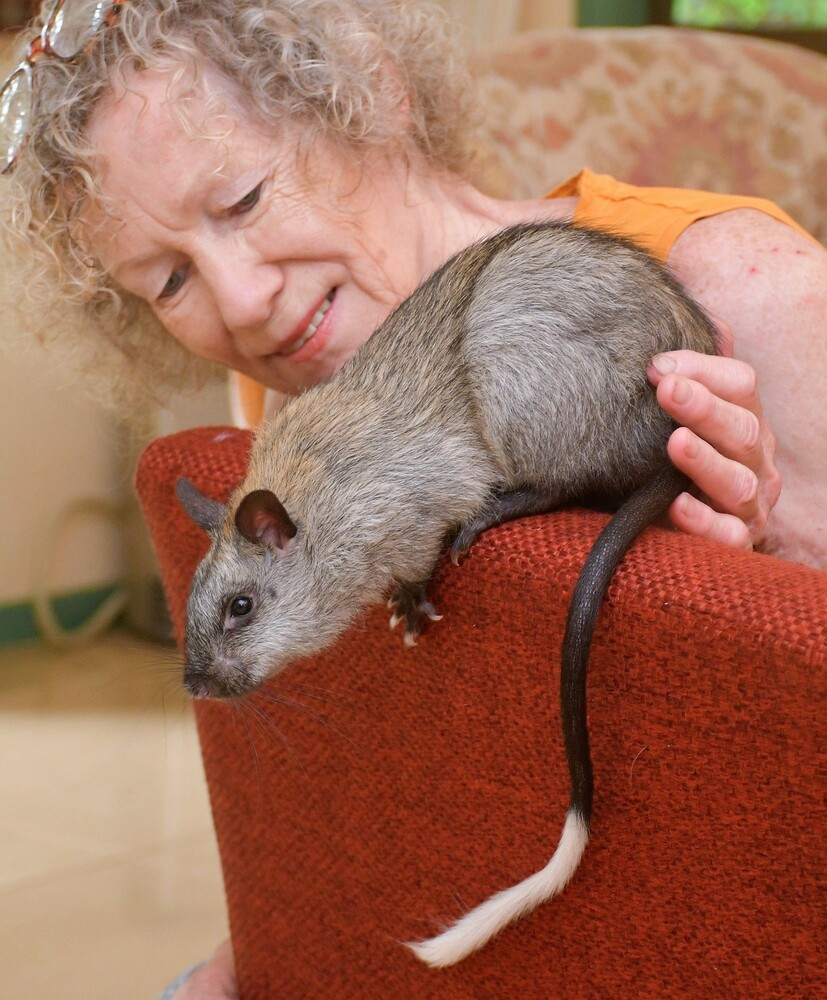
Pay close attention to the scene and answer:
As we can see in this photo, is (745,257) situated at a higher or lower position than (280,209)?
lower

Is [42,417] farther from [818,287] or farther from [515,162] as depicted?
[818,287]

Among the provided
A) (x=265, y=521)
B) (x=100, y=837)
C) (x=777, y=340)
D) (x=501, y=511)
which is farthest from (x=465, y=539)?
(x=100, y=837)

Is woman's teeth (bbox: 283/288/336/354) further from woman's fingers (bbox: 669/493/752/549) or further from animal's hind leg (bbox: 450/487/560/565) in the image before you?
woman's fingers (bbox: 669/493/752/549)

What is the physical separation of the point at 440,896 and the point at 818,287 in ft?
3.13

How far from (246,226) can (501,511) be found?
0.66 metres

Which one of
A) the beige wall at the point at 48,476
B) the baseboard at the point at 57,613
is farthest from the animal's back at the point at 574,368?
the baseboard at the point at 57,613

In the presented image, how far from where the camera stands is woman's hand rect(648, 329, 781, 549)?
1233 millimetres

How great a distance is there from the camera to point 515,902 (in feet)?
3.70

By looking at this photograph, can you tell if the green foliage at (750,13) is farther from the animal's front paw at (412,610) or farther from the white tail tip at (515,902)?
the white tail tip at (515,902)

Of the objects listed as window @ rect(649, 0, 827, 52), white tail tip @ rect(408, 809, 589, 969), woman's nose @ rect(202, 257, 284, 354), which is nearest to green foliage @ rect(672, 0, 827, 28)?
window @ rect(649, 0, 827, 52)

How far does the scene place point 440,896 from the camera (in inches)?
52.7

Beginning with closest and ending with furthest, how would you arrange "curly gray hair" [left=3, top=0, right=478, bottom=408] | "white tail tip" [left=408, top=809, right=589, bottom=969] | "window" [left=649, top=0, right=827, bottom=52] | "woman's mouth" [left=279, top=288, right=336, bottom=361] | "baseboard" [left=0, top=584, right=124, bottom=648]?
"white tail tip" [left=408, top=809, right=589, bottom=969]
"curly gray hair" [left=3, top=0, right=478, bottom=408]
"woman's mouth" [left=279, top=288, right=336, bottom=361]
"baseboard" [left=0, top=584, right=124, bottom=648]
"window" [left=649, top=0, right=827, bottom=52]

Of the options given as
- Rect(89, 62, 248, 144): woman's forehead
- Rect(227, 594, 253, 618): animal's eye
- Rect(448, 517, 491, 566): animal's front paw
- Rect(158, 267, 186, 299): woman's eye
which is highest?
Rect(89, 62, 248, 144): woman's forehead

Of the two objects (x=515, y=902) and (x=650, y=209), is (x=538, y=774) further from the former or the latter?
(x=650, y=209)
